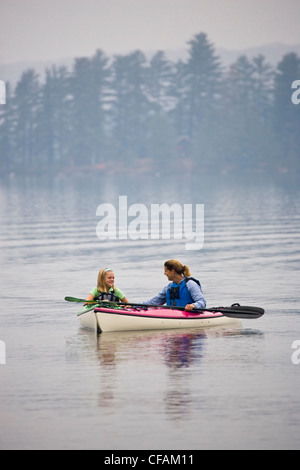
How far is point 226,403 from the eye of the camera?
13.9m

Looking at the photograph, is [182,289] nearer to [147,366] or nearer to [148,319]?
[148,319]

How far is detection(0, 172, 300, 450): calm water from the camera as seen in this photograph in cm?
1271

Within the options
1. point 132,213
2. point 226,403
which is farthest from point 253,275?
point 132,213

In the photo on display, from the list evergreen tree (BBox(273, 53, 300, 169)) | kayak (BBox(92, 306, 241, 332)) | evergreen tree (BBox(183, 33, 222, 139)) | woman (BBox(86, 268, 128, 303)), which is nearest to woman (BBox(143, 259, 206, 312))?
kayak (BBox(92, 306, 241, 332))

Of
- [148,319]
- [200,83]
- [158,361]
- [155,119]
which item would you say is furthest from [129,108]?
[158,361]

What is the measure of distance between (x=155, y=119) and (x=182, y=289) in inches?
5215

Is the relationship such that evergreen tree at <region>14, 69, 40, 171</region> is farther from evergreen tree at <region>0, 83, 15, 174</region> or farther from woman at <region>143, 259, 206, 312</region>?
woman at <region>143, 259, 206, 312</region>

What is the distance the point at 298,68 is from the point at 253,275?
12480 cm

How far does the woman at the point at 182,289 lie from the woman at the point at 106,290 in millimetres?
910

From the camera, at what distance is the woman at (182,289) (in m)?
18.8

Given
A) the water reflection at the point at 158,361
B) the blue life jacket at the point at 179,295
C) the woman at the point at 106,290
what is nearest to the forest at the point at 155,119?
the woman at the point at 106,290

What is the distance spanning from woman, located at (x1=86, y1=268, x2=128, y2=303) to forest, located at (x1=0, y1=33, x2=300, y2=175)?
120 metres

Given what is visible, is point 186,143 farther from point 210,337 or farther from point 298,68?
point 210,337

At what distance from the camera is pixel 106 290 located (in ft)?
63.4
